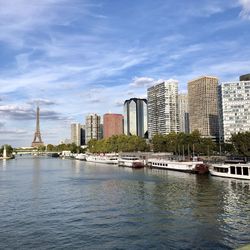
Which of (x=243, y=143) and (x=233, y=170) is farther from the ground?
(x=243, y=143)

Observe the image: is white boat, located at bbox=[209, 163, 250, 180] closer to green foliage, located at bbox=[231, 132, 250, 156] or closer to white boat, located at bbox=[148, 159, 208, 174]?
white boat, located at bbox=[148, 159, 208, 174]

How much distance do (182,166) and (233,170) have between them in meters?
31.7

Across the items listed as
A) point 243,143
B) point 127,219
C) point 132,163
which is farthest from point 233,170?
point 132,163

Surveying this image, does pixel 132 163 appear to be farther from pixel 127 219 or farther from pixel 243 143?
pixel 127 219

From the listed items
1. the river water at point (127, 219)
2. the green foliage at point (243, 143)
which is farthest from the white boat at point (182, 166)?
the river water at point (127, 219)

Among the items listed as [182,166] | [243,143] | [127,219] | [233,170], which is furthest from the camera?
[243,143]

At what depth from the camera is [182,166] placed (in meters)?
132

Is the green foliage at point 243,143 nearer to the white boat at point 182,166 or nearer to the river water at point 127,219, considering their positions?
the white boat at point 182,166

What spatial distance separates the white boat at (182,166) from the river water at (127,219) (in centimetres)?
4010

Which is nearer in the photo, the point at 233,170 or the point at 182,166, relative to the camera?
the point at 233,170

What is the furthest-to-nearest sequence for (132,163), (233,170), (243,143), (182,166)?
(132,163)
(243,143)
(182,166)
(233,170)

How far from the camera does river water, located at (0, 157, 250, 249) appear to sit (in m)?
39.5

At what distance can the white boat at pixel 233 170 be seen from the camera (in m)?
97.1

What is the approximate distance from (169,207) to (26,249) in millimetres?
27214
